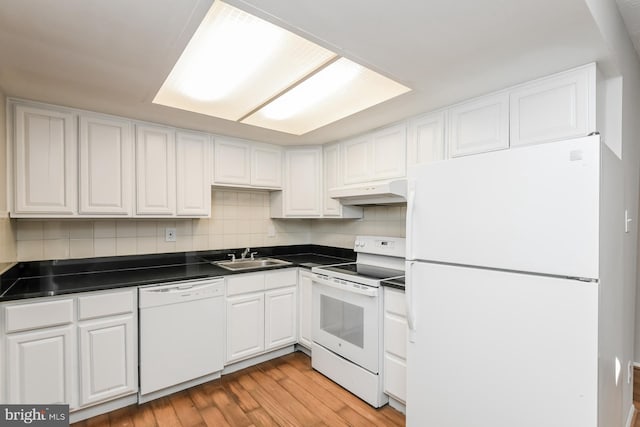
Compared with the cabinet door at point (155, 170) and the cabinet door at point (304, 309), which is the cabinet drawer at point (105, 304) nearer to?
the cabinet door at point (155, 170)

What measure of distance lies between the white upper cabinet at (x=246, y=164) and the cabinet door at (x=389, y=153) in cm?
114

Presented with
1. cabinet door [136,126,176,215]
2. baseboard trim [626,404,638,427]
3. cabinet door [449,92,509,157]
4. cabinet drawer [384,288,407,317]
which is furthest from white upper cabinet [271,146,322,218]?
baseboard trim [626,404,638,427]

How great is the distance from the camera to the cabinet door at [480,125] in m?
2.03

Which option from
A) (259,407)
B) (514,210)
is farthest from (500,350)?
(259,407)

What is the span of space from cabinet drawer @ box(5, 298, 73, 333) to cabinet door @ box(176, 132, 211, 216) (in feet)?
3.58

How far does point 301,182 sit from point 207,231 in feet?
3.75

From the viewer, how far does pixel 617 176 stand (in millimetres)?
1544

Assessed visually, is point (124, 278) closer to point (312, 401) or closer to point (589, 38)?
point (312, 401)

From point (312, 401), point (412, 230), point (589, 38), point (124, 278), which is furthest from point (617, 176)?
point (124, 278)

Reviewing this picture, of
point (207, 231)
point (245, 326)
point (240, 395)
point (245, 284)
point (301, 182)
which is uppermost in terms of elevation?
point (301, 182)

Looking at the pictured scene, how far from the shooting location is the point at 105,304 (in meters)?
2.16

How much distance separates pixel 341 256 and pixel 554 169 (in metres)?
2.59

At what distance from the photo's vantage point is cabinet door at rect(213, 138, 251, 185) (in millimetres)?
3074

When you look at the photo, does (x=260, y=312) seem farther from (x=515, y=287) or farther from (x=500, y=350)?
(x=515, y=287)
